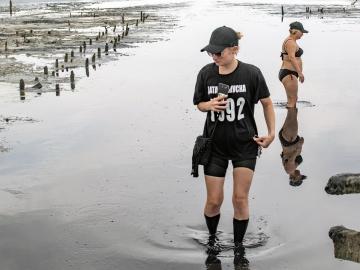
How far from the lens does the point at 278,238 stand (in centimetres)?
636

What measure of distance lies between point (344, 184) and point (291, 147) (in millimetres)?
7485

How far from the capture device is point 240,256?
5.86 metres

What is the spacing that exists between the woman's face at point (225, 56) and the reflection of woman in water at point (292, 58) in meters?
6.35

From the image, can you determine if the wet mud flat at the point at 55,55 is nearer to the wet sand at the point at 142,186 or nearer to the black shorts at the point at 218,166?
the wet sand at the point at 142,186

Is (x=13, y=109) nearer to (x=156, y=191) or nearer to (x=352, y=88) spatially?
(x=156, y=191)

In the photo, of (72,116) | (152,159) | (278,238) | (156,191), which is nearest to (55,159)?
(152,159)

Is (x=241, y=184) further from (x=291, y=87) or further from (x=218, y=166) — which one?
(x=291, y=87)

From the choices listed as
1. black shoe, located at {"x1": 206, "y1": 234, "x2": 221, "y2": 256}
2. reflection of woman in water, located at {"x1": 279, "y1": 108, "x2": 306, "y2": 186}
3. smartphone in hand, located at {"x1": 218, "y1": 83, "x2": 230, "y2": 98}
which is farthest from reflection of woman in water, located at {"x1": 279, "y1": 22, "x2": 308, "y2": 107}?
smartphone in hand, located at {"x1": 218, "y1": 83, "x2": 230, "y2": 98}

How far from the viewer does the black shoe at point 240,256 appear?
224 inches

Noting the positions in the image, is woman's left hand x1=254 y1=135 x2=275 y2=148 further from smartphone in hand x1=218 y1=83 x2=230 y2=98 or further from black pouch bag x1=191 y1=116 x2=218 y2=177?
smartphone in hand x1=218 y1=83 x2=230 y2=98

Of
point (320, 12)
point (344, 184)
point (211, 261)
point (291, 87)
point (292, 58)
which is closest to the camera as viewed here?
point (344, 184)

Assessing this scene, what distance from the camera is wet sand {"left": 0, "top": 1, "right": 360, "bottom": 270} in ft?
19.8

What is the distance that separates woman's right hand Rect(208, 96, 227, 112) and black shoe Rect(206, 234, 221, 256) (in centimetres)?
161

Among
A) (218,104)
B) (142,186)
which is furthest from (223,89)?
(142,186)
